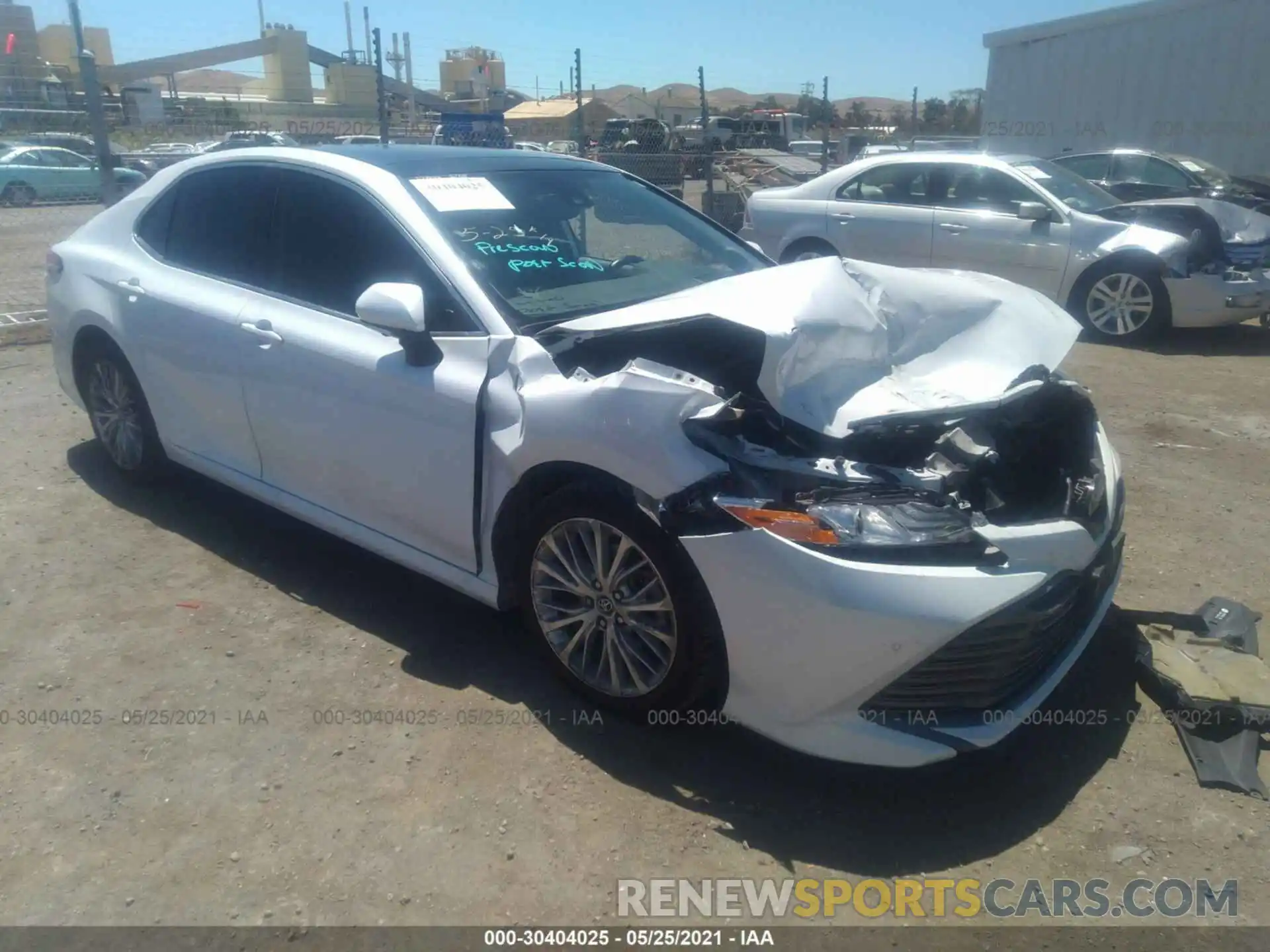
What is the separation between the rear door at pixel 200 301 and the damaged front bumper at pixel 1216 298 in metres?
7.43

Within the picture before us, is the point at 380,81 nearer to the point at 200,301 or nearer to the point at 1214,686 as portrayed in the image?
the point at 200,301

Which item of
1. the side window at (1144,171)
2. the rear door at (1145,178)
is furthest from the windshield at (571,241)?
the side window at (1144,171)

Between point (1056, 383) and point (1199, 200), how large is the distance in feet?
23.6

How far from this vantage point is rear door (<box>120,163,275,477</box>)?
3.97 m

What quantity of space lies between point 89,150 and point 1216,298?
77.1ft

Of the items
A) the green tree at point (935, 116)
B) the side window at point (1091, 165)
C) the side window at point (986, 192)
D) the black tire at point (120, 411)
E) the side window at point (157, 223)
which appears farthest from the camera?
the green tree at point (935, 116)

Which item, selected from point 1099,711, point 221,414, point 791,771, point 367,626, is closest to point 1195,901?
point 1099,711

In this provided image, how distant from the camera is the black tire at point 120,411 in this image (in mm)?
4598

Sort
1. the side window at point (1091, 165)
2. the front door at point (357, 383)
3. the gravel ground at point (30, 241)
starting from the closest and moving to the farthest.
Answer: the front door at point (357, 383) < the gravel ground at point (30, 241) < the side window at point (1091, 165)

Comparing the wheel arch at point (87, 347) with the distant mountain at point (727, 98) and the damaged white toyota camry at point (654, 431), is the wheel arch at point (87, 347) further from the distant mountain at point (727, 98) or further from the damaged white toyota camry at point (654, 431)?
the distant mountain at point (727, 98)

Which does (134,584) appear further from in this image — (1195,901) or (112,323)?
(1195,901)

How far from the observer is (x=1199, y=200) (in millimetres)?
8844

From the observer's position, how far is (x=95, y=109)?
7.61 meters
